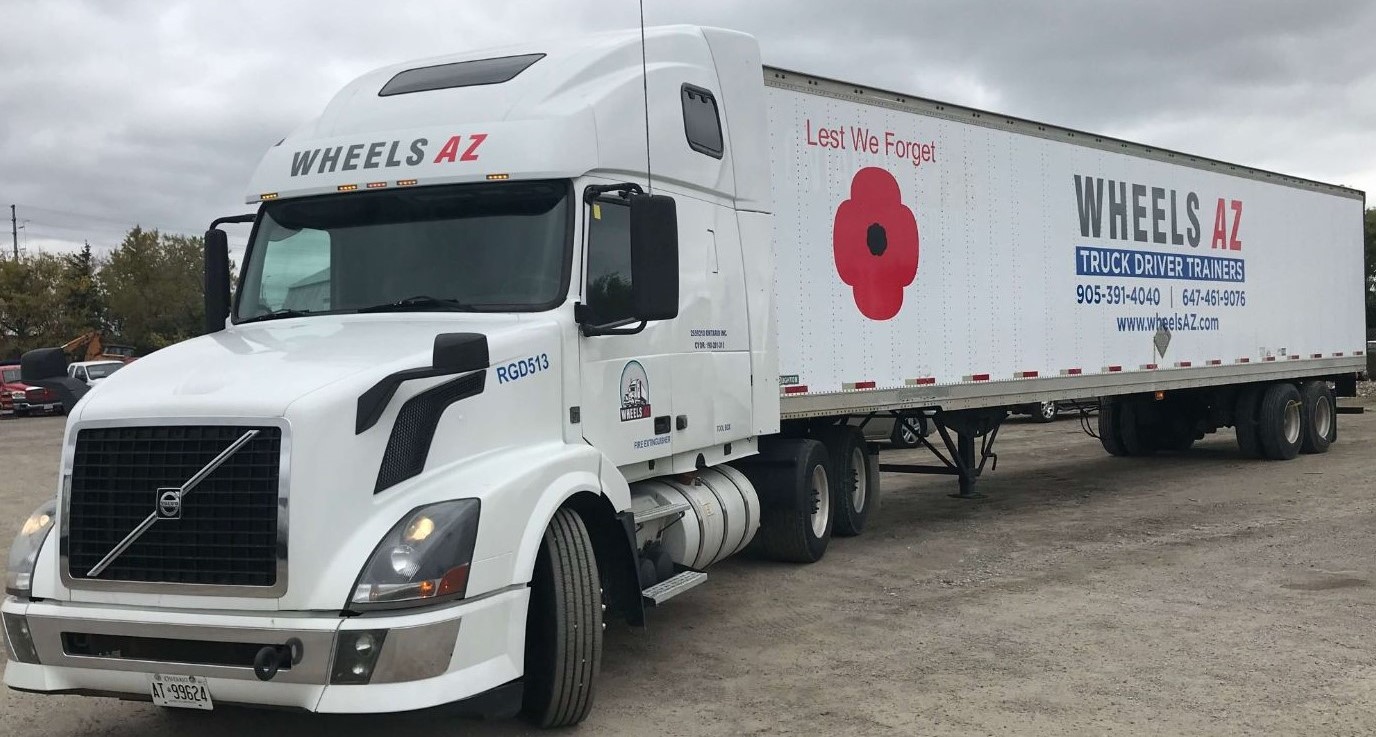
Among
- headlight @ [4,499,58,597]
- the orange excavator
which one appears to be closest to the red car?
the orange excavator

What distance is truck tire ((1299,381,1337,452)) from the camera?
665 inches

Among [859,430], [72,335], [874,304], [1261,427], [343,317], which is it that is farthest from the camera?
[72,335]

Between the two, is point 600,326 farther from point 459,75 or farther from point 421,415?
point 459,75

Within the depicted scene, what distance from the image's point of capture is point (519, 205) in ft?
19.3

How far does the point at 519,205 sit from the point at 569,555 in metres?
1.75

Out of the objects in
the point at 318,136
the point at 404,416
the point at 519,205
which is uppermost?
the point at 318,136

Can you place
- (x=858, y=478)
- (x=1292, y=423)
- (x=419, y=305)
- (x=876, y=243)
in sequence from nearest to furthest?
(x=419, y=305) → (x=876, y=243) → (x=858, y=478) → (x=1292, y=423)

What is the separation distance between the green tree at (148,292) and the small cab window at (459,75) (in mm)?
59435

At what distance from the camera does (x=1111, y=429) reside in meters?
17.6

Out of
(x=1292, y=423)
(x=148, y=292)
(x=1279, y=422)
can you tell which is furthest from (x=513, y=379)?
(x=148, y=292)

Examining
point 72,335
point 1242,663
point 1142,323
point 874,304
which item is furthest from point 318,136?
point 72,335

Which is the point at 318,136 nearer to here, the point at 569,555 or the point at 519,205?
the point at 519,205

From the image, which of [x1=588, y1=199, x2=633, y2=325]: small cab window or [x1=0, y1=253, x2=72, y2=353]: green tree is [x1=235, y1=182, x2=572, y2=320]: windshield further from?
[x1=0, y1=253, x2=72, y2=353]: green tree

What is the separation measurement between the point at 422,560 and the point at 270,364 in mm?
1127
